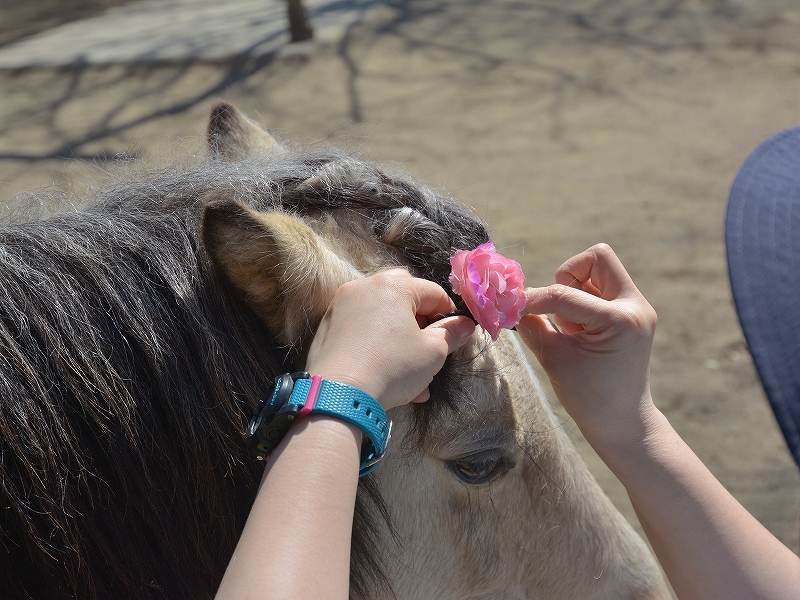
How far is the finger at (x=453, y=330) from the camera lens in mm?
993

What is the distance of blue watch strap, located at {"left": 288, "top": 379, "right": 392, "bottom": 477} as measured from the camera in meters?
0.85

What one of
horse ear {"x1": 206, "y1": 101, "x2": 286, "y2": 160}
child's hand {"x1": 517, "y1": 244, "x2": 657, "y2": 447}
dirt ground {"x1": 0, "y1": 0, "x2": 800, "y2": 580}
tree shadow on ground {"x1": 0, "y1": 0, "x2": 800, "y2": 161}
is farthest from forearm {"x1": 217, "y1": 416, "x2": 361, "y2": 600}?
tree shadow on ground {"x1": 0, "y1": 0, "x2": 800, "y2": 161}

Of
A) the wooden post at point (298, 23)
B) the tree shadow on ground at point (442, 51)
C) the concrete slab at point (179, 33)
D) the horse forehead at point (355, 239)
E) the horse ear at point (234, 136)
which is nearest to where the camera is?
the horse forehead at point (355, 239)

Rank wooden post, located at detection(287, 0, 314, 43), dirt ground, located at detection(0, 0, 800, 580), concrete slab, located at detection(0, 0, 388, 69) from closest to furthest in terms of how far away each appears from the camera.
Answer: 1. dirt ground, located at detection(0, 0, 800, 580)
2. wooden post, located at detection(287, 0, 314, 43)
3. concrete slab, located at detection(0, 0, 388, 69)

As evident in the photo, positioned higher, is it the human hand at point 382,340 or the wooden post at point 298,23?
the human hand at point 382,340

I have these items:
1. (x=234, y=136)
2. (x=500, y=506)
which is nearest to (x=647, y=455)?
(x=500, y=506)

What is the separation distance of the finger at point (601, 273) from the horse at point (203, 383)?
0.16 metres

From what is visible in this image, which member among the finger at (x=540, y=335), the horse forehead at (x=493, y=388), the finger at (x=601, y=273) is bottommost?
the horse forehead at (x=493, y=388)

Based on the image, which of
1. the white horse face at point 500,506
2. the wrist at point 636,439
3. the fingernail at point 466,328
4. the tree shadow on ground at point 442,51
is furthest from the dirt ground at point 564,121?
the fingernail at point 466,328

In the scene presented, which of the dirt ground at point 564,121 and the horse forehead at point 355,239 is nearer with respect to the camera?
the horse forehead at point 355,239

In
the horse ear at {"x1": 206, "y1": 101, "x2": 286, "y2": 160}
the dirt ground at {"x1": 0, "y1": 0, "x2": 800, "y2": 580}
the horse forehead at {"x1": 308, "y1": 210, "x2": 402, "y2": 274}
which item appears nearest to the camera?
the horse forehead at {"x1": 308, "y1": 210, "x2": 402, "y2": 274}

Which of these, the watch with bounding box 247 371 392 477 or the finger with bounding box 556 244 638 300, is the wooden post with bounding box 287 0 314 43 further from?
the watch with bounding box 247 371 392 477

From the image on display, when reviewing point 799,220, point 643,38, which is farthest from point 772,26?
point 799,220

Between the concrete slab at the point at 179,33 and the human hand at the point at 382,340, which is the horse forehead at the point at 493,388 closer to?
the human hand at the point at 382,340
